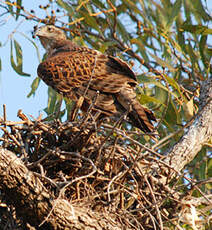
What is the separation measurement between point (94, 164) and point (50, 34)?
2589 millimetres

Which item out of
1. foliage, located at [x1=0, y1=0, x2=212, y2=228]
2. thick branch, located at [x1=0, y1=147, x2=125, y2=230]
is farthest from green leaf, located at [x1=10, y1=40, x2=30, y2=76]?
thick branch, located at [x1=0, y1=147, x2=125, y2=230]

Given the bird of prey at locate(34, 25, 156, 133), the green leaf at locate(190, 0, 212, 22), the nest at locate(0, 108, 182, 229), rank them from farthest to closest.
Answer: the green leaf at locate(190, 0, 212, 22) < the bird of prey at locate(34, 25, 156, 133) < the nest at locate(0, 108, 182, 229)

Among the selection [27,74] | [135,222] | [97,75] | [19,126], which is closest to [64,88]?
[97,75]

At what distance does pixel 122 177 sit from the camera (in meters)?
3.60

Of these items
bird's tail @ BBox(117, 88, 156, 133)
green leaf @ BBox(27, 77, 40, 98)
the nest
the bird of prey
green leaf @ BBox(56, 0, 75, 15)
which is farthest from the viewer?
green leaf @ BBox(27, 77, 40, 98)

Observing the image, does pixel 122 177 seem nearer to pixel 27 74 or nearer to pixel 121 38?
pixel 27 74

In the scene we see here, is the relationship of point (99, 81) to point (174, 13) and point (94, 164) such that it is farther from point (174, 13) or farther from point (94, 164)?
point (94, 164)

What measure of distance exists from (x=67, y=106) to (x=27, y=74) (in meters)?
0.66

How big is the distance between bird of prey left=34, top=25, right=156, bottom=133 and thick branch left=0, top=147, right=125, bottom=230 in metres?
1.48

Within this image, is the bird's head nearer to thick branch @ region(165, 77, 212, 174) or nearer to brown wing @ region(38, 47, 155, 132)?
brown wing @ region(38, 47, 155, 132)

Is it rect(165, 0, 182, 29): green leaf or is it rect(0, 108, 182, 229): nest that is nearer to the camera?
rect(0, 108, 182, 229): nest

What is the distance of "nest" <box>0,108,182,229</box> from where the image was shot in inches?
136

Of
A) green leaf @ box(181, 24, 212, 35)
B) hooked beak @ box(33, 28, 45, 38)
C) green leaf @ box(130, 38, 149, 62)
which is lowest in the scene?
green leaf @ box(130, 38, 149, 62)

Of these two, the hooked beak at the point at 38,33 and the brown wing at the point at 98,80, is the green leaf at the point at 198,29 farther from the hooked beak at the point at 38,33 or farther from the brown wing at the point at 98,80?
the hooked beak at the point at 38,33
